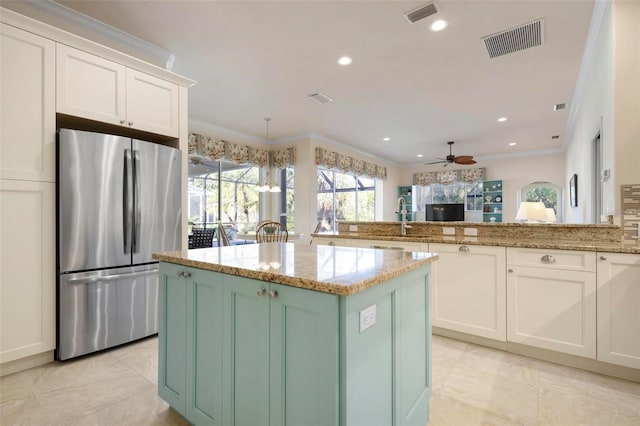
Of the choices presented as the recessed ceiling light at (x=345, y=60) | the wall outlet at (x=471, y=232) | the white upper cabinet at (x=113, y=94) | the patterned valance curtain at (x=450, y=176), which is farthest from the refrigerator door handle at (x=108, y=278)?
the patterned valance curtain at (x=450, y=176)

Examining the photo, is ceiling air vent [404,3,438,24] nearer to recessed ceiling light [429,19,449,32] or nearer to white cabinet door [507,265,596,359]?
recessed ceiling light [429,19,449,32]

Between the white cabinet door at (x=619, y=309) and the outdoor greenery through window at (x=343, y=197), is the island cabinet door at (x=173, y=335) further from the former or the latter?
the outdoor greenery through window at (x=343, y=197)

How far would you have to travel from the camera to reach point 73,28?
266cm

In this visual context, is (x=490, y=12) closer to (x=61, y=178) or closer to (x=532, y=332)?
(x=532, y=332)

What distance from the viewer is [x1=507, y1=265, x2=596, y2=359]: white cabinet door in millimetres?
2244

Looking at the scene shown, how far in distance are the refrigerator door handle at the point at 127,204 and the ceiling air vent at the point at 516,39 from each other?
3.37m

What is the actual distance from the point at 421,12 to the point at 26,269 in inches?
140

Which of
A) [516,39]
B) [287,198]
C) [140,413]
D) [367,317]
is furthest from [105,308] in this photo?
[287,198]

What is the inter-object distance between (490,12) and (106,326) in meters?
4.01

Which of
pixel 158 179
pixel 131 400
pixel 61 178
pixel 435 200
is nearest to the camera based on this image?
pixel 131 400

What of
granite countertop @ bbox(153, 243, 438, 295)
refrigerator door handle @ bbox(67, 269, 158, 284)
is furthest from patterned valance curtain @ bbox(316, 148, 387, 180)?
granite countertop @ bbox(153, 243, 438, 295)

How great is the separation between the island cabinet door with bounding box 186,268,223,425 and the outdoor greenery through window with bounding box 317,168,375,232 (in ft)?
19.8

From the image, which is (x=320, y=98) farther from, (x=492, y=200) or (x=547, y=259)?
(x=492, y=200)

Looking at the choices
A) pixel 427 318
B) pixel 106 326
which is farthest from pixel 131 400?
pixel 427 318
